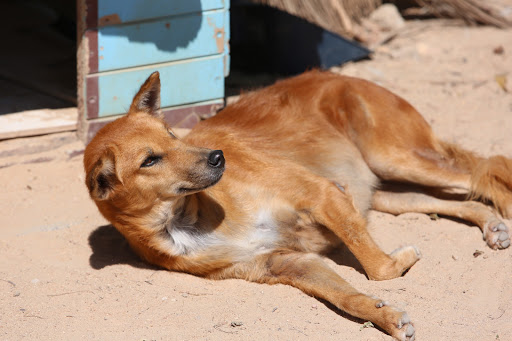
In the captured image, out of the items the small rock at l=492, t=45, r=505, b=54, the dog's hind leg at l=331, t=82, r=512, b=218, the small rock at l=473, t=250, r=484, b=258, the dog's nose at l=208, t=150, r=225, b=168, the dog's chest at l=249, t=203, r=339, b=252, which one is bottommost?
the small rock at l=473, t=250, r=484, b=258

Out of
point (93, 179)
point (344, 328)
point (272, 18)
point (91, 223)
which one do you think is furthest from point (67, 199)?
point (272, 18)

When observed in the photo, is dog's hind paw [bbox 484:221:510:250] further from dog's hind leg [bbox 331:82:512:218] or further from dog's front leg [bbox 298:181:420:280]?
dog's front leg [bbox 298:181:420:280]

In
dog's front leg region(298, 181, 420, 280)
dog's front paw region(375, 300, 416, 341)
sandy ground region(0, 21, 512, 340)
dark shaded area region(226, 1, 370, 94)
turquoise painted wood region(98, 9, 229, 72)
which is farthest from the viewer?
dark shaded area region(226, 1, 370, 94)

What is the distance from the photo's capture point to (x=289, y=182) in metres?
4.23

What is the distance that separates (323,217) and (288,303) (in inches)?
25.6

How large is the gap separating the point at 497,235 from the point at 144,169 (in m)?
2.61

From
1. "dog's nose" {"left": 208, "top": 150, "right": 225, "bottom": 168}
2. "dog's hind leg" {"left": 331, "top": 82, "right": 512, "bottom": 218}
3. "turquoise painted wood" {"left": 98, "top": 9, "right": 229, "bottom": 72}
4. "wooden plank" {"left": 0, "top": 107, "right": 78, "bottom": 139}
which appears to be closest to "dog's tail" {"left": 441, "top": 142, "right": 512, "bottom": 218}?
"dog's hind leg" {"left": 331, "top": 82, "right": 512, "bottom": 218}

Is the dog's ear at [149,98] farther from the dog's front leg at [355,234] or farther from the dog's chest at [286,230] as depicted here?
the dog's front leg at [355,234]

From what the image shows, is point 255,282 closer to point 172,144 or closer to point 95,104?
point 172,144

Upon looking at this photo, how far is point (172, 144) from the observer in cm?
388

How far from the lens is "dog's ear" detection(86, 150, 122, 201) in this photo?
365cm

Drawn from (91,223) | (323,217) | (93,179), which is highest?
(93,179)

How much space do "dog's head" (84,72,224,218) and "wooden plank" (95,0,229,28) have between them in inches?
76.1

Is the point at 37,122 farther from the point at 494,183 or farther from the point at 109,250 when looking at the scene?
the point at 494,183
